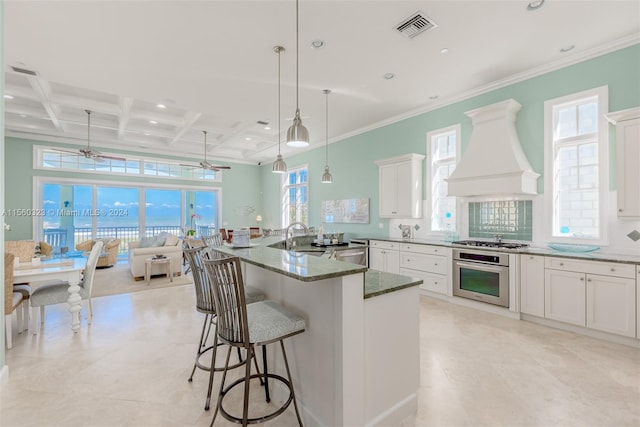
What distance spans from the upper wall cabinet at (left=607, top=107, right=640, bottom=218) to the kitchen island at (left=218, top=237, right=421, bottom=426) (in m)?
2.84

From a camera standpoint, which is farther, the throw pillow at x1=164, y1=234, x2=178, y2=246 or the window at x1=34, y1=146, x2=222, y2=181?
the window at x1=34, y1=146, x2=222, y2=181

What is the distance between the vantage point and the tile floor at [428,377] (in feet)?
6.25

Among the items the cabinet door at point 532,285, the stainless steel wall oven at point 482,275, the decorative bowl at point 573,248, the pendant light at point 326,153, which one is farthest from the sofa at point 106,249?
the decorative bowl at point 573,248

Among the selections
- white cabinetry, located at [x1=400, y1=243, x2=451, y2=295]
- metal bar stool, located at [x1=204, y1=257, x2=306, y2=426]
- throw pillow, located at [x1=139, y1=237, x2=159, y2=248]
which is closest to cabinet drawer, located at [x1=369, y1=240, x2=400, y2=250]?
white cabinetry, located at [x1=400, y1=243, x2=451, y2=295]

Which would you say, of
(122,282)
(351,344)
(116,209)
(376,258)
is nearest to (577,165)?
(376,258)

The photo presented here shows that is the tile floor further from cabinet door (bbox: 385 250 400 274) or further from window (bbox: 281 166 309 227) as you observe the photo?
window (bbox: 281 166 309 227)

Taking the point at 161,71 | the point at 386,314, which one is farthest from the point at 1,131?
the point at 386,314

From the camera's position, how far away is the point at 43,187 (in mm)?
7203

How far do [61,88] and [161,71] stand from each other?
257 centimetres

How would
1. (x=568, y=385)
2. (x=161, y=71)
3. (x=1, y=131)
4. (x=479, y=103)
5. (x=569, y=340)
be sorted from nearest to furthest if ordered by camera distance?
(x=568, y=385) < (x=1, y=131) < (x=569, y=340) < (x=161, y=71) < (x=479, y=103)

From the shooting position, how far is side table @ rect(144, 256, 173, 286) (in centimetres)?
546

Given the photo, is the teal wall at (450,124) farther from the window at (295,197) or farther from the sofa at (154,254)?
the sofa at (154,254)

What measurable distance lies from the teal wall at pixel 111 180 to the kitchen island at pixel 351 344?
827 cm

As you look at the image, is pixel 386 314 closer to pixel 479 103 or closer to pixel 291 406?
pixel 291 406
